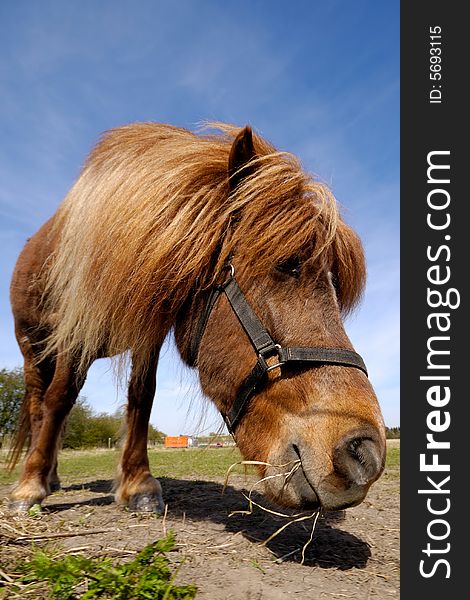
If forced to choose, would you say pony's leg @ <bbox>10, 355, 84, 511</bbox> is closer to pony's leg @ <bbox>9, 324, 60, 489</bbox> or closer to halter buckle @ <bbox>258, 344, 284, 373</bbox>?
pony's leg @ <bbox>9, 324, 60, 489</bbox>

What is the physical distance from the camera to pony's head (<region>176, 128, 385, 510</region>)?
2.34 m

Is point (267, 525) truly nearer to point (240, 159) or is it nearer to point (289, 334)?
point (289, 334)

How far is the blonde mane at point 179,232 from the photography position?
9.86ft

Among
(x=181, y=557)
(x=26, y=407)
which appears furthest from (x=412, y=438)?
(x=26, y=407)

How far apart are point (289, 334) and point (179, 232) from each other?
97cm

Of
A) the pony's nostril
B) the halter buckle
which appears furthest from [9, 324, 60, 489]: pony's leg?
the pony's nostril

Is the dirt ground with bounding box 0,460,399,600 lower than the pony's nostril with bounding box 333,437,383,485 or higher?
lower

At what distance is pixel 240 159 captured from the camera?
3184mm

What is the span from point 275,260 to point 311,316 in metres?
0.39

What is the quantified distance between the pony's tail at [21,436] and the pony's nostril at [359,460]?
4825mm

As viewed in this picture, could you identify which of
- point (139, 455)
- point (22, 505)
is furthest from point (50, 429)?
point (139, 455)

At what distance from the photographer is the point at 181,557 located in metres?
2.65

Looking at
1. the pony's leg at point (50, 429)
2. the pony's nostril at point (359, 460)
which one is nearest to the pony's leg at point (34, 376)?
the pony's leg at point (50, 429)

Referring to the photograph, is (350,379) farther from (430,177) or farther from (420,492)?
(430,177)
